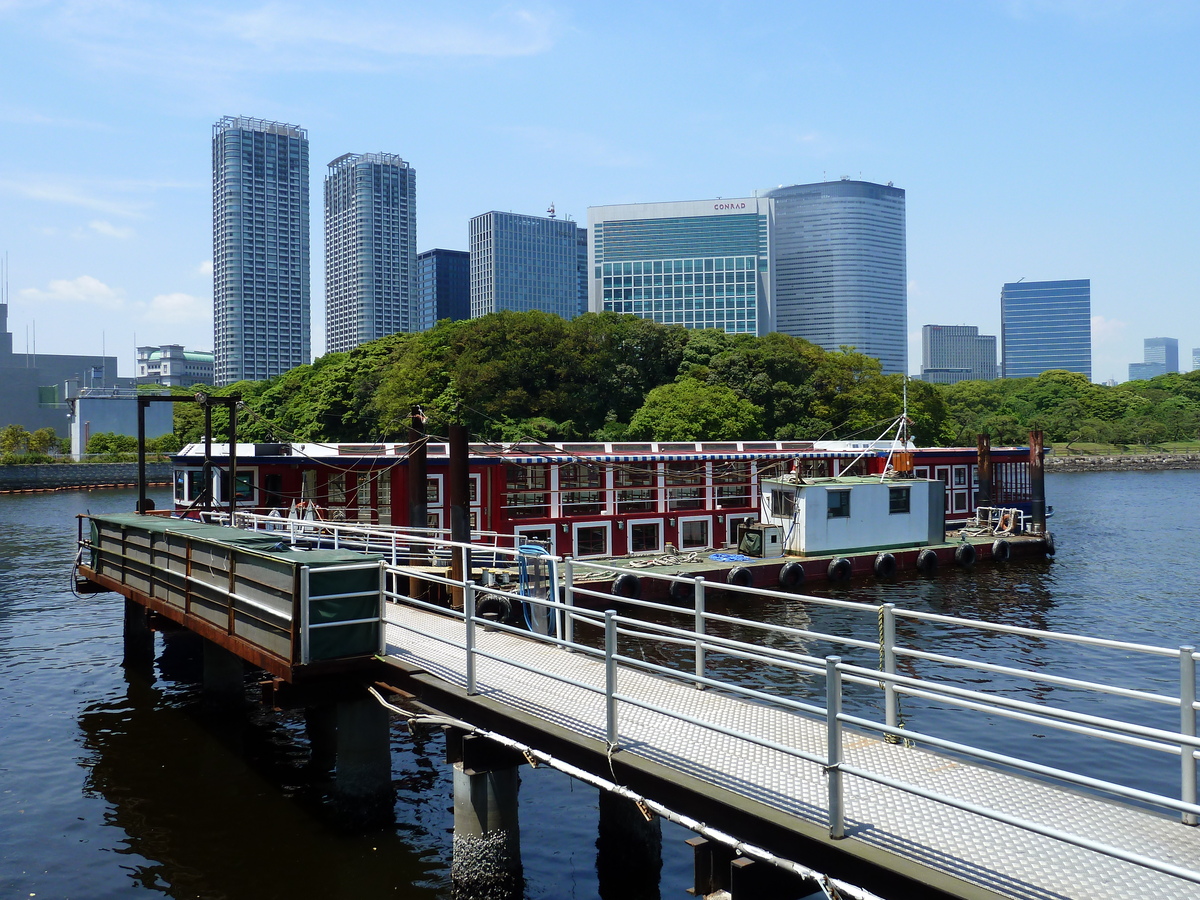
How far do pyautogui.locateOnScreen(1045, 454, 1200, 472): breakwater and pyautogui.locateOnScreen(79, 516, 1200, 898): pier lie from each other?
139501 millimetres

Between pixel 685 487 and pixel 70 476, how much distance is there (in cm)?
9244

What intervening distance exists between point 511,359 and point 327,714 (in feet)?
214

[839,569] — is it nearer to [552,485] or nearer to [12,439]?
[552,485]

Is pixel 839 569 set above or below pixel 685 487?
below

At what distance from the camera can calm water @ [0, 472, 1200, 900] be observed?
42.7 feet

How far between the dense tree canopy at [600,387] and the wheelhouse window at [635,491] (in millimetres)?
31160

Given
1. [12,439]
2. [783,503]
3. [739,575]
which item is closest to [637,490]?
[783,503]

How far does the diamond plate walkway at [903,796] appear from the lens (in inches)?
264

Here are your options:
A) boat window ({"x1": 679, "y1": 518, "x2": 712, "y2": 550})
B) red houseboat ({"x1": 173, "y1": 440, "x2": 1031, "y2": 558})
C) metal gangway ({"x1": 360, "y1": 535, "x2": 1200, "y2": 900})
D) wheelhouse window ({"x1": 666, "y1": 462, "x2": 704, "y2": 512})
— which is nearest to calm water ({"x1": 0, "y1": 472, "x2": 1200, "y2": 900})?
metal gangway ({"x1": 360, "y1": 535, "x2": 1200, "y2": 900})

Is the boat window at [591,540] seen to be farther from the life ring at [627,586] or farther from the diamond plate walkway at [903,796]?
the diamond plate walkway at [903,796]

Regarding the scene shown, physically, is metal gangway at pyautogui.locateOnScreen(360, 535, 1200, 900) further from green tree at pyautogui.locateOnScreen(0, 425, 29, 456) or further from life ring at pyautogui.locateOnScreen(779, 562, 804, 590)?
green tree at pyautogui.locateOnScreen(0, 425, 29, 456)

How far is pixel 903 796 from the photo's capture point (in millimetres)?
8180

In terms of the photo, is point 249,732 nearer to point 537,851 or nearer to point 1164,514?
point 537,851

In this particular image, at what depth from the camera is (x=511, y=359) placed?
3123 inches
